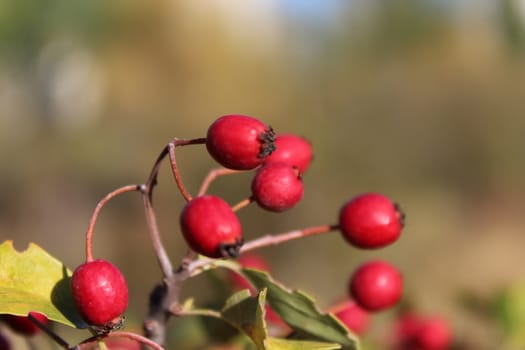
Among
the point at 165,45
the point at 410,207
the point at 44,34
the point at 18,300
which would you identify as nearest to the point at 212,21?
the point at 165,45

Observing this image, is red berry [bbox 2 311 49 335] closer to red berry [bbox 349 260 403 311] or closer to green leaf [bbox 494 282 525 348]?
red berry [bbox 349 260 403 311]

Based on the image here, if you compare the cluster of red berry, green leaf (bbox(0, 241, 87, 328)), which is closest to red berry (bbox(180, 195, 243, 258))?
the cluster of red berry

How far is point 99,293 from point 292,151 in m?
0.29

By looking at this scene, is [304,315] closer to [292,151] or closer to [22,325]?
[292,151]

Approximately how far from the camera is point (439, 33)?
45.6ft

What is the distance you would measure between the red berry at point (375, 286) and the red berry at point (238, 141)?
0.35m

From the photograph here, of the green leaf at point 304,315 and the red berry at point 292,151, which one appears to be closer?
the green leaf at point 304,315

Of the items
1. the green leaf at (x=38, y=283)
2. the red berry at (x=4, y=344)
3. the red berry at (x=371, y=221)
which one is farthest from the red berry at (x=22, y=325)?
the red berry at (x=371, y=221)

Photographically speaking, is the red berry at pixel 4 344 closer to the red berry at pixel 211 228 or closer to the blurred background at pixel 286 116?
the red berry at pixel 211 228

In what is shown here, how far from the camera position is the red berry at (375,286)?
99 centimetres

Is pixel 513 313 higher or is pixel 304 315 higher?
pixel 304 315

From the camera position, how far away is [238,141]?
701mm

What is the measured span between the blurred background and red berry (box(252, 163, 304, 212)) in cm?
440

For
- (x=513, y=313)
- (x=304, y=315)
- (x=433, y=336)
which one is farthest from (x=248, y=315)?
(x=513, y=313)
